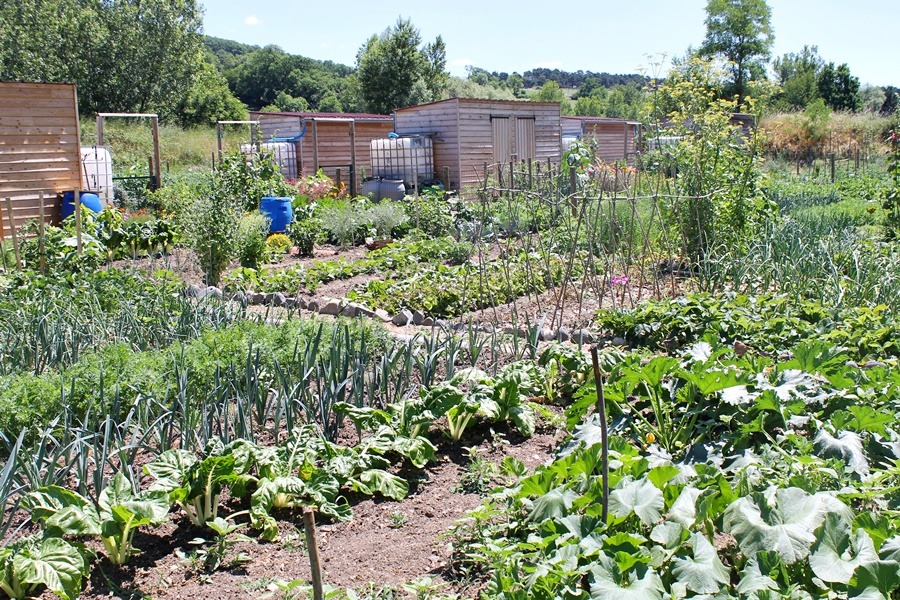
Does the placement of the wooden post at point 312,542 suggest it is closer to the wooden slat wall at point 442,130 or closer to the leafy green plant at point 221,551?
the leafy green plant at point 221,551

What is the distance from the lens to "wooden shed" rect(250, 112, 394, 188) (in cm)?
2111

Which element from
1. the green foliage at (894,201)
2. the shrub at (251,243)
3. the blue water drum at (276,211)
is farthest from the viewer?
the blue water drum at (276,211)

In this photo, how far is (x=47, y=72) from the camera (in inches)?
1374

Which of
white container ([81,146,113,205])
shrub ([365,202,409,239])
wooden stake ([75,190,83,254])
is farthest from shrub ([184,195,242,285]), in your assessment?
white container ([81,146,113,205])

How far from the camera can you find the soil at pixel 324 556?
2.67 metres

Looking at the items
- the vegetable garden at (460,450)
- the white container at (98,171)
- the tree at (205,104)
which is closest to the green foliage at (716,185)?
the vegetable garden at (460,450)

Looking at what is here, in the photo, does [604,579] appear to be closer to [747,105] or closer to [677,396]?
[677,396]

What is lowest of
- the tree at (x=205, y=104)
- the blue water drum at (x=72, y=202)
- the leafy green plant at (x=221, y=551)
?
the leafy green plant at (x=221, y=551)

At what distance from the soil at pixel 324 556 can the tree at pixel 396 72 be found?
129 feet

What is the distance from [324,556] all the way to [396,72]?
40304 millimetres

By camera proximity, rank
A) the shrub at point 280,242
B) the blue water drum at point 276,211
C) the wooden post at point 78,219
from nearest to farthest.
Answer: the wooden post at point 78,219 → the shrub at point 280,242 → the blue water drum at point 276,211

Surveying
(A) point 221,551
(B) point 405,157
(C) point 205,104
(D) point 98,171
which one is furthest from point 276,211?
(C) point 205,104

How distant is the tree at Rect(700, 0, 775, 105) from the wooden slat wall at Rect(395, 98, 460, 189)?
36097mm

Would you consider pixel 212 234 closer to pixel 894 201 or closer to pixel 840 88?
pixel 894 201
